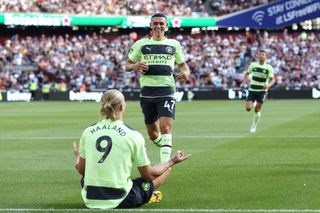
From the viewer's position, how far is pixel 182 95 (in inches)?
2216

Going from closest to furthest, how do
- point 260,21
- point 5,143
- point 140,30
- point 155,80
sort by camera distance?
1. point 155,80
2. point 5,143
3. point 260,21
4. point 140,30

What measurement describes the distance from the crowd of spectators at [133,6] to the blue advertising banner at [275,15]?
5.01ft

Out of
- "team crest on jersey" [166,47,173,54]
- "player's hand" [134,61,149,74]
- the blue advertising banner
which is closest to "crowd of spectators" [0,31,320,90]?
the blue advertising banner

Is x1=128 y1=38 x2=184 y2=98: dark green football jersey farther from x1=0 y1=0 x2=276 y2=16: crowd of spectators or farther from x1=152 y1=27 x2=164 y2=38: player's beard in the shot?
x1=0 y1=0 x2=276 y2=16: crowd of spectators

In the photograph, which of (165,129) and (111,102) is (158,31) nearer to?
(165,129)

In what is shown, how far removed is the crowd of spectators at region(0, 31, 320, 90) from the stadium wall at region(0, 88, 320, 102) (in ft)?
2.25

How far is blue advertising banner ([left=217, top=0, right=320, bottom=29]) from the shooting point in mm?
60031

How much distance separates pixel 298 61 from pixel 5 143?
3923 cm

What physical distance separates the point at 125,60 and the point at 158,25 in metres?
46.6

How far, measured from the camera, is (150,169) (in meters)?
Answer: 9.59

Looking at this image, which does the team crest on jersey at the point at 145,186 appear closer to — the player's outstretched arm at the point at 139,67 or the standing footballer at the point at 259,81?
the player's outstretched arm at the point at 139,67

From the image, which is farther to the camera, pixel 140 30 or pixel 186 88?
pixel 140 30

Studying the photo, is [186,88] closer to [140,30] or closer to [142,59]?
[140,30]

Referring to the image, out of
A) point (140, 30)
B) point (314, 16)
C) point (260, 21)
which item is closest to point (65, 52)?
→ point (140, 30)
